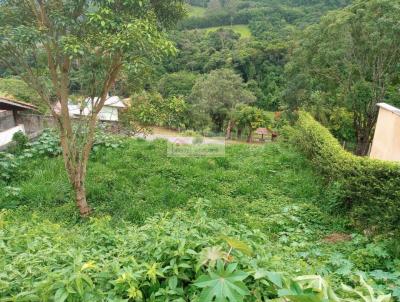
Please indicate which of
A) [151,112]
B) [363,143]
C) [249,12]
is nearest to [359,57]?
[363,143]

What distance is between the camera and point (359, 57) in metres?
11.3

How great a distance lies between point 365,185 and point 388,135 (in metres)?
3.26

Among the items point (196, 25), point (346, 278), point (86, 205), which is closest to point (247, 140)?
point (86, 205)

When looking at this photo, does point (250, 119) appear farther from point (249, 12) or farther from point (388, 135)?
point (249, 12)

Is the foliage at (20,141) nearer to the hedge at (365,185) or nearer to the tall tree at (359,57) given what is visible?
the hedge at (365,185)

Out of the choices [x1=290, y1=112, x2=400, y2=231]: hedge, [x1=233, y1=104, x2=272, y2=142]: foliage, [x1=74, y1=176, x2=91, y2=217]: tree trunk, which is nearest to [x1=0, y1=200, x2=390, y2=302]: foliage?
[x1=290, y1=112, x2=400, y2=231]: hedge

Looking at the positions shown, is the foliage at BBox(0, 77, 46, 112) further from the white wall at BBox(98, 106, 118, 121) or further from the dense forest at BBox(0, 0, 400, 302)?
→ the white wall at BBox(98, 106, 118, 121)

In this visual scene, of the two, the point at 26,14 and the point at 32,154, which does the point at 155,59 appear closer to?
the point at 26,14

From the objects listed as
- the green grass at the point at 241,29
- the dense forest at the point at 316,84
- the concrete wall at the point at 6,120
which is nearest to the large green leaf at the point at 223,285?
the dense forest at the point at 316,84

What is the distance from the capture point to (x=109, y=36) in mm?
4078

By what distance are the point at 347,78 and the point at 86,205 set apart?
32.7 feet

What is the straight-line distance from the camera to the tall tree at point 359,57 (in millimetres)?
10375

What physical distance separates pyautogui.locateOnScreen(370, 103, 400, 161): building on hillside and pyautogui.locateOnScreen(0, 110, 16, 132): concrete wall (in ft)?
32.6

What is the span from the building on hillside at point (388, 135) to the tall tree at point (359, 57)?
3.63 m
